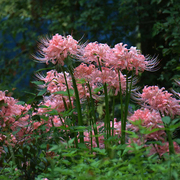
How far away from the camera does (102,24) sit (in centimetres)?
447

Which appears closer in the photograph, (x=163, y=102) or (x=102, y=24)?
(x=163, y=102)

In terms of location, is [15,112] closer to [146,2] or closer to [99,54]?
[99,54]

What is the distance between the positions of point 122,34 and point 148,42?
47cm

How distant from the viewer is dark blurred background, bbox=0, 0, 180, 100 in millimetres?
3768

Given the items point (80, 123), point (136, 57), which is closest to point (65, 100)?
point (80, 123)

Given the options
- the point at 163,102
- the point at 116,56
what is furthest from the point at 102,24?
the point at 163,102

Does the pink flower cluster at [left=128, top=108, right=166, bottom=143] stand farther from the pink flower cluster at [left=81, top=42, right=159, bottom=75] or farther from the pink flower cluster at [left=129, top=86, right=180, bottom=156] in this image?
the pink flower cluster at [left=81, top=42, right=159, bottom=75]

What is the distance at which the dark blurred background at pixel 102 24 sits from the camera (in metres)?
3.77

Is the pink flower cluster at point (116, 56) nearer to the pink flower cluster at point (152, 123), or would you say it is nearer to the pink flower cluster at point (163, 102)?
the pink flower cluster at point (163, 102)

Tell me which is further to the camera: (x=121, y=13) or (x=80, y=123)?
(x=121, y=13)

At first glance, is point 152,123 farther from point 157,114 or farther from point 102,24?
point 102,24

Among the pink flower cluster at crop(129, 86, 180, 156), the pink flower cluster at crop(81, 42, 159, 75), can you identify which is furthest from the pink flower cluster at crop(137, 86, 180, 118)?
the pink flower cluster at crop(81, 42, 159, 75)

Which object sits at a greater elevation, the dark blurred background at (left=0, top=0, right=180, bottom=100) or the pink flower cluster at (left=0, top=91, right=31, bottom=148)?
the dark blurred background at (left=0, top=0, right=180, bottom=100)

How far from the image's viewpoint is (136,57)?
1.82 m
